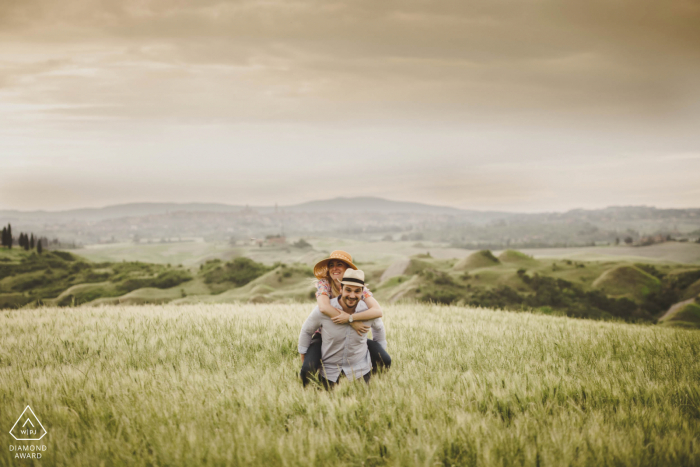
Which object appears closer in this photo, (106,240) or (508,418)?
(508,418)

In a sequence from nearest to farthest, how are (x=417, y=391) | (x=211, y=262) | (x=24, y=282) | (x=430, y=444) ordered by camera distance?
(x=430, y=444) < (x=417, y=391) < (x=211, y=262) < (x=24, y=282)

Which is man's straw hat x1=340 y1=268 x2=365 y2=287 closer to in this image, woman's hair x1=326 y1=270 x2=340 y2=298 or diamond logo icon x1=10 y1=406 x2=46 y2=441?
woman's hair x1=326 y1=270 x2=340 y2=298

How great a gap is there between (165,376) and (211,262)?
60.2 meters

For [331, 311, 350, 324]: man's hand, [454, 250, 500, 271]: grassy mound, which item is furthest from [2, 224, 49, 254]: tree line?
[331, 311, 350, 324]: man's hand

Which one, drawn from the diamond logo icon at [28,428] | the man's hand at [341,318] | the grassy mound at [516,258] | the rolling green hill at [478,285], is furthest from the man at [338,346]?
the grassy mound at [516,258]

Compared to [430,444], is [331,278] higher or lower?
higher

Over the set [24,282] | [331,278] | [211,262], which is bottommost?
[24,282]

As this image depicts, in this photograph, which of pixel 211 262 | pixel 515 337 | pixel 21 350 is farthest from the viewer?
pixel 211 262

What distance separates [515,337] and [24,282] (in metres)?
89.8

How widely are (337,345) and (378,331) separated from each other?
2.76 ft

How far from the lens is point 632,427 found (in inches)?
168

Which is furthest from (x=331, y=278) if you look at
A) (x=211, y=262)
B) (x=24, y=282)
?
(x=24, y=282)

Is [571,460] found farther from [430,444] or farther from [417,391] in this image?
[417,391]

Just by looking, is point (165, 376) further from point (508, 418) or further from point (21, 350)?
point (508, 418)
